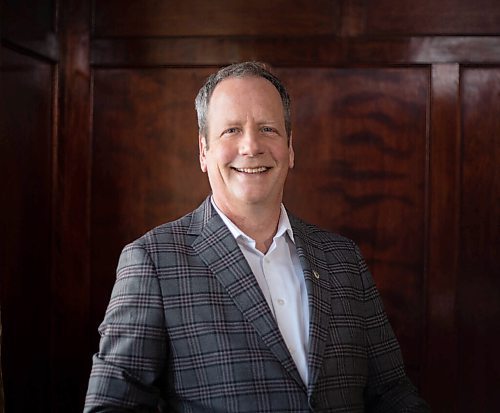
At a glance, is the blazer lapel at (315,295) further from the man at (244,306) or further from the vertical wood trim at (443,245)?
the vertical wood trim at (443,245)

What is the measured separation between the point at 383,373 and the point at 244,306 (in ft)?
1.37

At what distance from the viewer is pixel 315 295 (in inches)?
65.8

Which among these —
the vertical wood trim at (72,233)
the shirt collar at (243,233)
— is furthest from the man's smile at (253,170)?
the vertical wood trim at (72,233)

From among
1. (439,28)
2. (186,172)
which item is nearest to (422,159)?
(439,28)

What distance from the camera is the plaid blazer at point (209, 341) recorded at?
1.54m

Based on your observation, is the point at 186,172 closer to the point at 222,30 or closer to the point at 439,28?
→ the point at 222,30

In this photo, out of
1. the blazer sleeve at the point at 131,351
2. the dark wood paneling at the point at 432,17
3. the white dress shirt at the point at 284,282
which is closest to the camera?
the blazer sleeve at the point at 131,351

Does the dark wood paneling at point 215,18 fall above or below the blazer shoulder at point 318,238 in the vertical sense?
above

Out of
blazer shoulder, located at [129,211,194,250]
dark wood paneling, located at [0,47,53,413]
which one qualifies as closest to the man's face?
blazer shoulder, located at [129,211,194,250]

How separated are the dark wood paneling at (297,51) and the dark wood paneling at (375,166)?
2.1 inches

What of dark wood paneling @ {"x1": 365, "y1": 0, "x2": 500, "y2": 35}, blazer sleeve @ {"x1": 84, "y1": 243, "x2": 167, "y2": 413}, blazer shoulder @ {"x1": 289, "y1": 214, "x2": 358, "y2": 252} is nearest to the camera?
blazer sleeve @ {"x1": 84, "y1": 243, "x2": 167, "y2": 413}

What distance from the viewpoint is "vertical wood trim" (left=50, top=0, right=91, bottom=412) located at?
281 cm

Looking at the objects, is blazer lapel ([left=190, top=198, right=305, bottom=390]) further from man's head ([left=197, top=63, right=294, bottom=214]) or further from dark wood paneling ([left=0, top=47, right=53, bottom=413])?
dark wood paneling ([left=0, top=47, right=53, bottom=413])

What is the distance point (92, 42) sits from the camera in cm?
281
